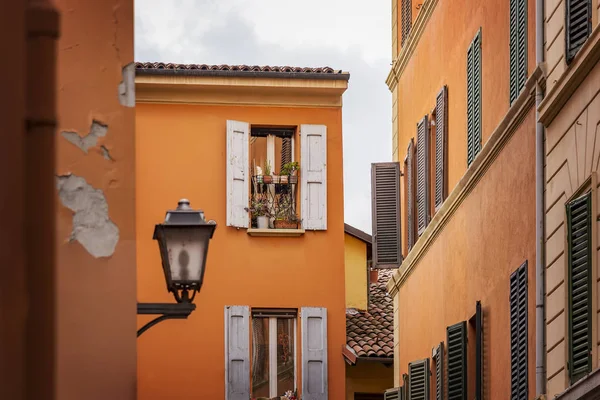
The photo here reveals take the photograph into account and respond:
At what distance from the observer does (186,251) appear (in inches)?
377

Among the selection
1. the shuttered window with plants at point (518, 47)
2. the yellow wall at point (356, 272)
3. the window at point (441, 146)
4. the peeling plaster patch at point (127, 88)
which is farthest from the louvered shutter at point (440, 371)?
the peeling plaster patch at point (127, 88)

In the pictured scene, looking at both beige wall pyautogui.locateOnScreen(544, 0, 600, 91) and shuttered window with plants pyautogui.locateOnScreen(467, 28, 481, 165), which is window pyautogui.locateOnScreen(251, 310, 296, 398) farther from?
beige wall pyautogui.locateOnScreen(544, 0, 600, 91)

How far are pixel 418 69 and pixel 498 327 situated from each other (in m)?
6.72

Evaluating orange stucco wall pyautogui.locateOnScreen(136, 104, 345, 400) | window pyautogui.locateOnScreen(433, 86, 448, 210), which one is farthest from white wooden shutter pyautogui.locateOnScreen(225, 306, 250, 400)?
window pyautogui.locateOnScreen(433, 86, 448, 210)

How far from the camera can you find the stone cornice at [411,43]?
19.9 metres

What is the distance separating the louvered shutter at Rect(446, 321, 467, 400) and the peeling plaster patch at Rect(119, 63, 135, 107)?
34.7 feet

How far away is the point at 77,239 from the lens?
5547mm

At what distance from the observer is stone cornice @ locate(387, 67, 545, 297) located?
13.4 metres

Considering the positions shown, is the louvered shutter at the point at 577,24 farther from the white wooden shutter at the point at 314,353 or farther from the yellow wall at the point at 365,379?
the yellow wall at the point at 365,379

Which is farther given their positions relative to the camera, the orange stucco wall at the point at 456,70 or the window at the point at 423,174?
the window at the point at 423,174

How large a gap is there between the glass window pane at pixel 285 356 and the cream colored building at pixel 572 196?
10.5 m

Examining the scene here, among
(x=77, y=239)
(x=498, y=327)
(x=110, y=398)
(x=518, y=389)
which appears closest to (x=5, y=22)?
(x=77, y=239)

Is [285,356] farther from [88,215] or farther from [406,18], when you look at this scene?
[88,215]

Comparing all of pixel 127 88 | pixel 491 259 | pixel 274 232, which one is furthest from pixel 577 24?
pixel 274 232
